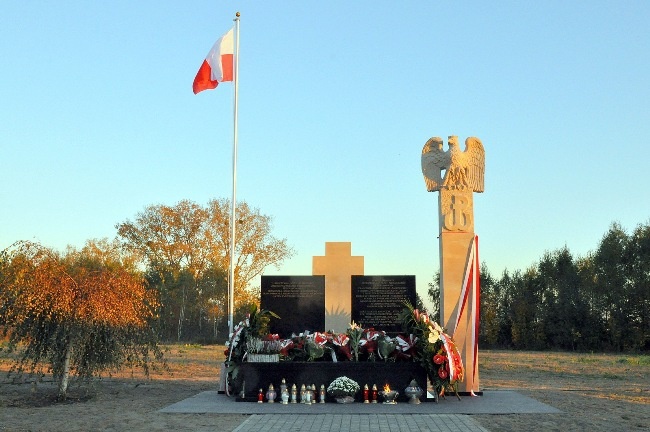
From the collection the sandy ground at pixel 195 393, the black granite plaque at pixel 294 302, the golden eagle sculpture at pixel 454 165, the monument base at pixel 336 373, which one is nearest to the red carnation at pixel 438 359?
the monument base at pixel 336 373

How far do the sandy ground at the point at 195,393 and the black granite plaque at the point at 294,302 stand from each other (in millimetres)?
2423

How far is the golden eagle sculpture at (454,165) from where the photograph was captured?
13.8 metres

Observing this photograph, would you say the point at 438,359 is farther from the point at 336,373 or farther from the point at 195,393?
the point at 195,393

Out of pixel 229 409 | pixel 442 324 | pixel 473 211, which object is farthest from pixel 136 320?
pixel 473 211

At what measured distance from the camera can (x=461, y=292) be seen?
44.0ft

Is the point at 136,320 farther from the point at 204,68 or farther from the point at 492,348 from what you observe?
the point at 492,348

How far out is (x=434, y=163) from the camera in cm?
Result: 1402

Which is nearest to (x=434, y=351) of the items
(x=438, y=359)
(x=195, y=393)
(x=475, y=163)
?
(x=438, y=359)

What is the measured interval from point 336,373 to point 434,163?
4.79 m

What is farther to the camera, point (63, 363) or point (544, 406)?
point (63, 363)

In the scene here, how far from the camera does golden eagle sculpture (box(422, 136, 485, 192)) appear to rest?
13.8m

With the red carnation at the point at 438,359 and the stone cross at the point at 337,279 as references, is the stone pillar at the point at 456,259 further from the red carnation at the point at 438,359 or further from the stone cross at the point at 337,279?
the stone cross at the point at 337,279

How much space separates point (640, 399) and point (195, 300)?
31.9 m

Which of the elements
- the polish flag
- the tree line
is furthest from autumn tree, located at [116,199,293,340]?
the polish flag
